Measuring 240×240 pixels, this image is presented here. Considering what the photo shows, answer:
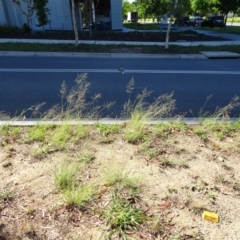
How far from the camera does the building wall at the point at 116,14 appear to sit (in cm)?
2060

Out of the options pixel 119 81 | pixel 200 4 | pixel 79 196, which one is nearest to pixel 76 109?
pixel 79 196

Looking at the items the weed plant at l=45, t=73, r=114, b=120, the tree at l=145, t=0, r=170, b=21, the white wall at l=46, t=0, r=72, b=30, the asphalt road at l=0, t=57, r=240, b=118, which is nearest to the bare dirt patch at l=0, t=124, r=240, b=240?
the weed plant at l=45, t=73, r=114, b=120

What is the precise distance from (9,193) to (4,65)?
7090mm

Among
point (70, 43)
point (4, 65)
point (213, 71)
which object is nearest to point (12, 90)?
point (4, 65)

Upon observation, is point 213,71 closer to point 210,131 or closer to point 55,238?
point 210,131

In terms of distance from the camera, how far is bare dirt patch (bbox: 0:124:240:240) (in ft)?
5.92

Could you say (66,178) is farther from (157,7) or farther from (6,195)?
(157,7)

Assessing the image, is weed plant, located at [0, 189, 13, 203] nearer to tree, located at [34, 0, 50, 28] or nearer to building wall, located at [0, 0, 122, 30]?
tree, located at [34, 0, 50, 28]

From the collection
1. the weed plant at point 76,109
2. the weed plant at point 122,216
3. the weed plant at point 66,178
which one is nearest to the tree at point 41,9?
the weed plant at point 76,109

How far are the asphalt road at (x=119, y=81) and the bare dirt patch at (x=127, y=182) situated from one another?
1.36 metres

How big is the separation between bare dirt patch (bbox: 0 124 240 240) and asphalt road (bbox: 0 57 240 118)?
136cm

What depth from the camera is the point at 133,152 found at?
2.80 m

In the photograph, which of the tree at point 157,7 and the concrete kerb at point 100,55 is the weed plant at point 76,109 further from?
the tree at point 157,7

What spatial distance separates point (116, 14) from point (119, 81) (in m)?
16.9
